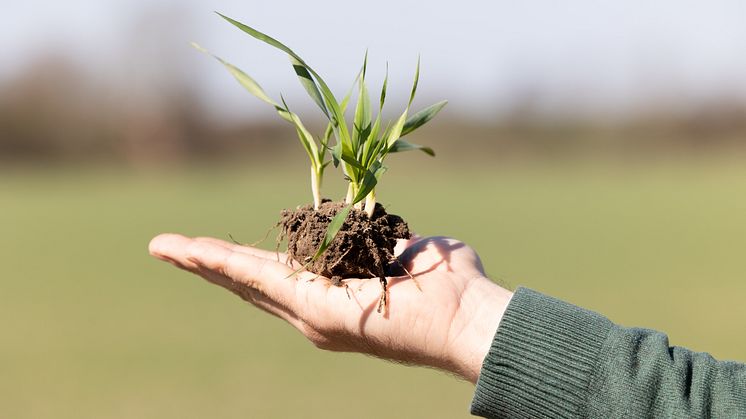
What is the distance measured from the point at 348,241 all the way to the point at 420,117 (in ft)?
1.83

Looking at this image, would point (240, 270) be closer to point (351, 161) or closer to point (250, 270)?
point (250, 270)

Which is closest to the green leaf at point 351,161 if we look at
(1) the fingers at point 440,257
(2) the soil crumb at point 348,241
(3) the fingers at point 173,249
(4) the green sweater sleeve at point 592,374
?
(2) the soil crumb at point 348,241

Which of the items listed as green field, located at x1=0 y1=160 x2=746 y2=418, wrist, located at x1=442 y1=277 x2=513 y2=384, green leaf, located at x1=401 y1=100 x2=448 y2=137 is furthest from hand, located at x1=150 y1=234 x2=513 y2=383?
green field, located at x1=0 y1=160 x2=746 y2=418

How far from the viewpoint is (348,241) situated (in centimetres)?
272

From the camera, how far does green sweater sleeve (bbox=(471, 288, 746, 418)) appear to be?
1833 mm

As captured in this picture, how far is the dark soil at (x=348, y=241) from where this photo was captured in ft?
8.88

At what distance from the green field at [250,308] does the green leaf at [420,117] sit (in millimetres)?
→ 831

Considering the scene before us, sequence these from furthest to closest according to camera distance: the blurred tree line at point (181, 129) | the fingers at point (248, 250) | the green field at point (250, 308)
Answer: the blurred tree line at point (181, 129), the green field at point (250, 308), the fingers at point (248, 250)

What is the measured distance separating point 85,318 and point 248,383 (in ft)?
14.6

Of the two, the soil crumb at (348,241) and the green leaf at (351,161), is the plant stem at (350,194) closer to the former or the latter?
the soil crumb at (348,241)

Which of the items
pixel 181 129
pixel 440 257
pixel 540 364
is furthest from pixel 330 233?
pixel 181 129

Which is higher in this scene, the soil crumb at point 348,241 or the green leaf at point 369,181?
the green leaf at point 369,181

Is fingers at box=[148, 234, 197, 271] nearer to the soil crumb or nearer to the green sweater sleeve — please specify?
the soil crumb

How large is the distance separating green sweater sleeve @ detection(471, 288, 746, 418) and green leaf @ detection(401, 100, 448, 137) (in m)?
1.05
